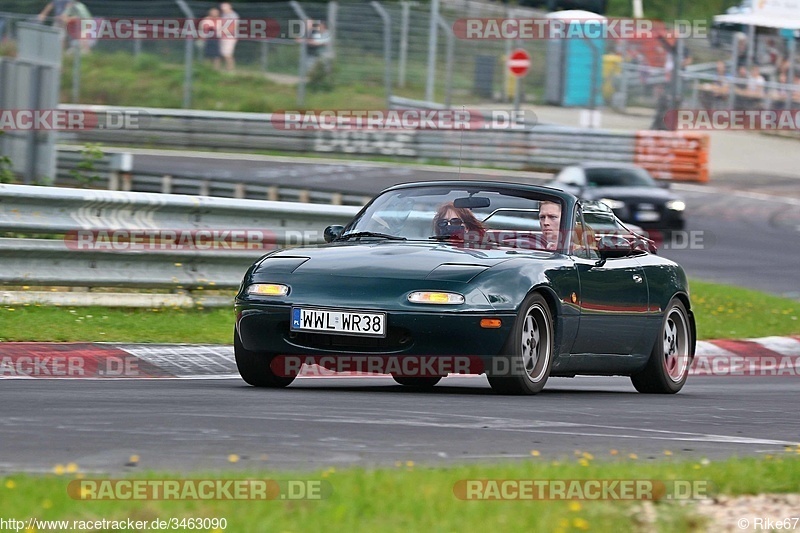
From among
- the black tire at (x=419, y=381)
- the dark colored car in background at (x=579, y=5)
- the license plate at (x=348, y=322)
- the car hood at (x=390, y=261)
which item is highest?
the dark colored car in background at (x=579, y=5)

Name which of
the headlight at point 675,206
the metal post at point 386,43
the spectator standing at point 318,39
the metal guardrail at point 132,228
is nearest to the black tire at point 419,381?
the metal guardrail at point 132,228

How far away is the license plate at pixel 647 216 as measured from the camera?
2472cm

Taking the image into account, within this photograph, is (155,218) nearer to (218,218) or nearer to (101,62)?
(218,218)

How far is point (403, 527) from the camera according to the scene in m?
4.37

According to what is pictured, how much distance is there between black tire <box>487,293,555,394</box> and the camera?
8148 mm

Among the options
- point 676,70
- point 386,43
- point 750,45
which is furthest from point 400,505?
point 750,45

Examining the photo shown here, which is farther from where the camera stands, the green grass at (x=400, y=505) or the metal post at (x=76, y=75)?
the metal post at (x=76, y=75)

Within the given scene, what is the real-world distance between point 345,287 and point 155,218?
4.48 metres

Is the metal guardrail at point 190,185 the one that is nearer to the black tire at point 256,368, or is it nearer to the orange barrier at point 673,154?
the orange barrier at point 673,154

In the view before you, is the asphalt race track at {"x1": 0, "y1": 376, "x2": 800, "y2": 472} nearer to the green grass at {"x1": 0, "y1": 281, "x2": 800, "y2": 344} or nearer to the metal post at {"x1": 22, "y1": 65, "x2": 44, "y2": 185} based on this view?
the green grass at {"x1": 0, "y1": 281, "x2": 800, "y2": 344}

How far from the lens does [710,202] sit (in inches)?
1214

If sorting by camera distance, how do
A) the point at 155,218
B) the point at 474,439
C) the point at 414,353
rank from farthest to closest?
the point at 155,218 < the point at 414,353 < the point at 474,439

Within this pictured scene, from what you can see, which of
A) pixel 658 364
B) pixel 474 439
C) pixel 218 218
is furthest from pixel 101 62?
pixel 474 439

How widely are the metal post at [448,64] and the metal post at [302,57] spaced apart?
322cm
